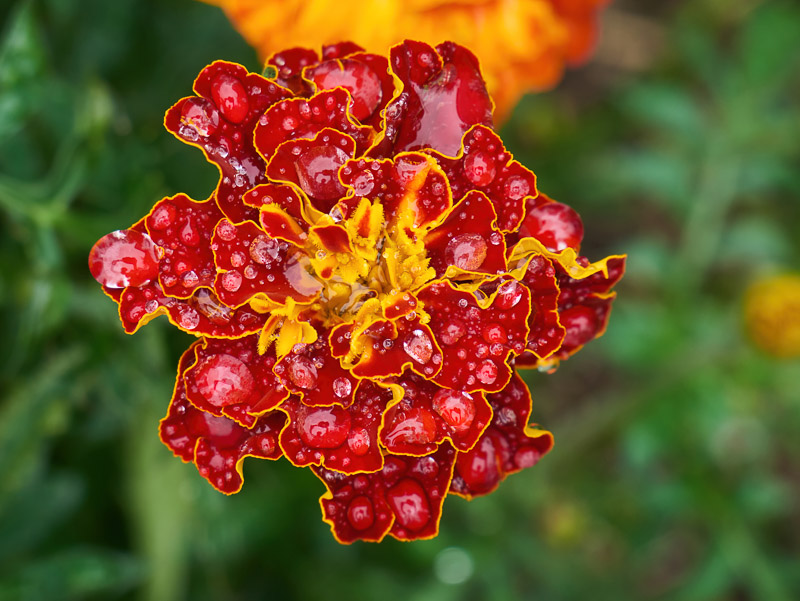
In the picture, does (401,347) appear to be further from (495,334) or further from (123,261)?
(123,261)

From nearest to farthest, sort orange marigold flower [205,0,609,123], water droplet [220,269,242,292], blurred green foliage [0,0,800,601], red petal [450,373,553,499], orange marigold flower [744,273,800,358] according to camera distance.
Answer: water droplet [220,269,242,292]
red petal [450,373,553,499]
orange marigold flower [205,0,609,123]
blurred green foliage [0,0,800,601]
orange marigold flower [744,273,800,358]

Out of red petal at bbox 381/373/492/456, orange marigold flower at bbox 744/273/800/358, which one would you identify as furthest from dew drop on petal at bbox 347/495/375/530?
orange marigold flower at bbox 744/273/800/358

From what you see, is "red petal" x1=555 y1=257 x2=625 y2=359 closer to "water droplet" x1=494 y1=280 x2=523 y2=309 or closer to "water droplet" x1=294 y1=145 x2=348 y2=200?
"water droplet" x1=494 y1=280 x2=523 y2=309

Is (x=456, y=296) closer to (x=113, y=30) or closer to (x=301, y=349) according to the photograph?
(x=301, y=349)

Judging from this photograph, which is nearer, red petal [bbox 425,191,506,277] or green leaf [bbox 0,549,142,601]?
red petal [bbox 425,191,506,277]

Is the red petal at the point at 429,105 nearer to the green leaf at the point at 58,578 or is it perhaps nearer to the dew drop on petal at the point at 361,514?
the dew drop on petal at the point at 361,514

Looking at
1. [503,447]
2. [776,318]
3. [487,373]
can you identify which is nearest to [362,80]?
[487,373]

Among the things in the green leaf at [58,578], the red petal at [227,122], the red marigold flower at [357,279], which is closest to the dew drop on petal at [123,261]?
the red marigold flower at [357,279]
